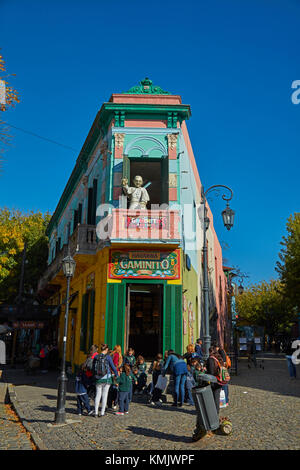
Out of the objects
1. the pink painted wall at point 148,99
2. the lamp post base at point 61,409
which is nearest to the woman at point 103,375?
the lamp post base at point 61,409

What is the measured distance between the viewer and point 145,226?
1306cm

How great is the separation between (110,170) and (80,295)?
611 centimetres

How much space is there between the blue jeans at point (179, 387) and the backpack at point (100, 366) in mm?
2251

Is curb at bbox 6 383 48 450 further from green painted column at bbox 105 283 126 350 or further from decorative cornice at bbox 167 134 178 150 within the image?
decorative cornice at bbox 167 134 178 150

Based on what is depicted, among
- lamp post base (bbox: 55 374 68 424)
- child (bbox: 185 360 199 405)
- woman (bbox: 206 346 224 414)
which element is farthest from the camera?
child (bbox: 185 360 199 405)

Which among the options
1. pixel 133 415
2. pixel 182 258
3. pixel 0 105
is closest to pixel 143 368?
pixel 133 415

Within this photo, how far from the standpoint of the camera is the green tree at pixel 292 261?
25.6 m

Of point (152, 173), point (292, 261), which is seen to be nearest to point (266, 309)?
point (292, 261)

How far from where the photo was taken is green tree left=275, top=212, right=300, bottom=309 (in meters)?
25.6

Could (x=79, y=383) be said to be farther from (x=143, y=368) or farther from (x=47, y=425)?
(x=143, y=368)

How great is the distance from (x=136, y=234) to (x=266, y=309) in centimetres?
3697

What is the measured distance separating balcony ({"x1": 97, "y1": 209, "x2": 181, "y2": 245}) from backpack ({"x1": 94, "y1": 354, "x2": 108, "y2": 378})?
470cm

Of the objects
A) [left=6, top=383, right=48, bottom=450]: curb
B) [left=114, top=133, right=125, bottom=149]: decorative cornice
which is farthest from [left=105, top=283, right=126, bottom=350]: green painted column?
[left=114, top=133, right=125, bottom=149]: decorative cornice
